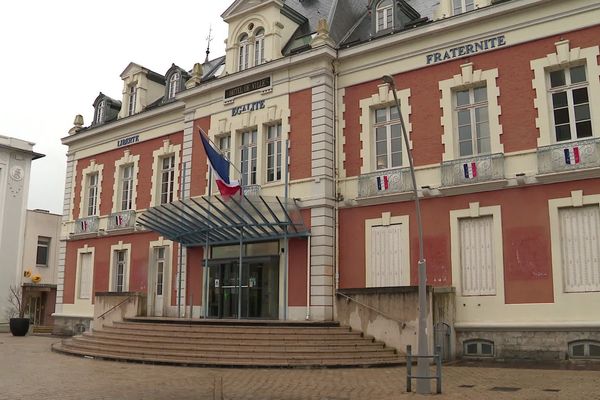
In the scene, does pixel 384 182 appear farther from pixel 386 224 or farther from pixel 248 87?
pixel 248 87

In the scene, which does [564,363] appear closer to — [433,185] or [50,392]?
[433,185]

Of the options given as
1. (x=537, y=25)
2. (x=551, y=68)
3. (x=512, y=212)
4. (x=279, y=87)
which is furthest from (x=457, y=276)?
(x=279, y=87)

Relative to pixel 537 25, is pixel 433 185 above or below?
below

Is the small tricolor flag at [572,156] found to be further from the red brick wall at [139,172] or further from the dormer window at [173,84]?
the dormer window at [173,84]

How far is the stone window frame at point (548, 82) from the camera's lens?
16562 millimetres

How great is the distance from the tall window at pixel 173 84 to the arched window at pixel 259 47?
559 cm

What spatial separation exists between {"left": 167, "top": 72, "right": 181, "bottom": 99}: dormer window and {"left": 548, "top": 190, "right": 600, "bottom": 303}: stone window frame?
17.2 m

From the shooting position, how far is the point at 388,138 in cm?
2022

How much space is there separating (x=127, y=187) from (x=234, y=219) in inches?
376

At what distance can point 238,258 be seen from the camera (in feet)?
73.0

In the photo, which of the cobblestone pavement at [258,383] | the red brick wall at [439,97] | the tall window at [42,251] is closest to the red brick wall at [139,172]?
the red brick wall at [439,97]

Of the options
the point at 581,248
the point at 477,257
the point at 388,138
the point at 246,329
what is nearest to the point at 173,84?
the point at 388,138

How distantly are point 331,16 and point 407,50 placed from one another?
4466mm

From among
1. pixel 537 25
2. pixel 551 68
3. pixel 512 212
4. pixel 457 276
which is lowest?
pixel 457 276
